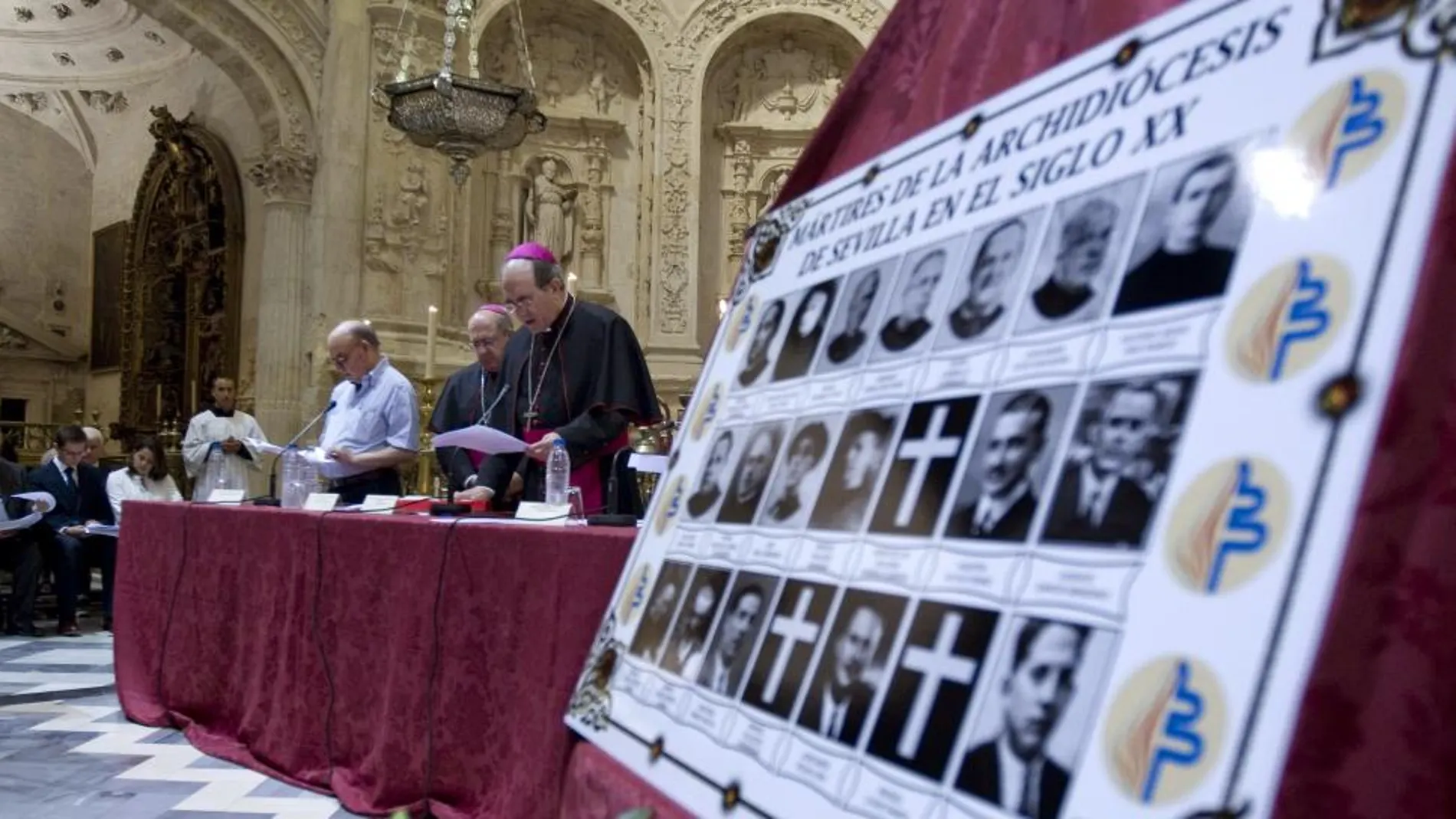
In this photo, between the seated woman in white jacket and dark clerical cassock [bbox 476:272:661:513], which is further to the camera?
the seated woman in white jacket

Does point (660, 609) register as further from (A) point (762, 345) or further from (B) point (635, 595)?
(A) point (762, 345)

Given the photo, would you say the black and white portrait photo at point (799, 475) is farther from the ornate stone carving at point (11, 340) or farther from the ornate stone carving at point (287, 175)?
the ornate stone carving at point (11, 340)

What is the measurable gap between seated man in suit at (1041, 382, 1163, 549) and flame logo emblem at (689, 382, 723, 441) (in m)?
0.81

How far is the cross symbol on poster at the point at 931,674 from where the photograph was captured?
1045 mm

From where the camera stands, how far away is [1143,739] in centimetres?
83

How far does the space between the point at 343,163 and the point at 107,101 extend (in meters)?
6.79

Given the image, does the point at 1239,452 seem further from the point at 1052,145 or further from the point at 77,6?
Result: the point at 77,6

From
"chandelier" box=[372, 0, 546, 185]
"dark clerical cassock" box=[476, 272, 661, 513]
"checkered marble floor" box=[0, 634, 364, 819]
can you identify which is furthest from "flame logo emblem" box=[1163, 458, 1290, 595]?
"chandelier" box=[372, 0, 546, 185]

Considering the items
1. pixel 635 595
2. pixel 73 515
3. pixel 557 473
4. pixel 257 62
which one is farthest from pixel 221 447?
pixel 635 595

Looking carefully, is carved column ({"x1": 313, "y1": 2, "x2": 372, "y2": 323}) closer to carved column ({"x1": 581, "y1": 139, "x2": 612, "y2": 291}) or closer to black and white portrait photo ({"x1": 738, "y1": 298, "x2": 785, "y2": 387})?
→ carved column ({"x1": 581, "y1": 139, "x2": 612, "y2": 291})

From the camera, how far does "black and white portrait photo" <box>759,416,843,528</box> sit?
54.4 inches

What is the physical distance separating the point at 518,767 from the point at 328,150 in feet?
29.8

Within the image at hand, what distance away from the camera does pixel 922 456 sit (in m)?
1.19

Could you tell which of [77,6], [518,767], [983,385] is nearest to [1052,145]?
[983,385]
